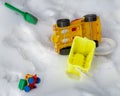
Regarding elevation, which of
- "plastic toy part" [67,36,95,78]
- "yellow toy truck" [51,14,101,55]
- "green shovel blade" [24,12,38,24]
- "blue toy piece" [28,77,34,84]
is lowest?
"blue toy piece" [28,77,34,84]

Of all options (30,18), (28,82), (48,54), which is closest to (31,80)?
(28,82)

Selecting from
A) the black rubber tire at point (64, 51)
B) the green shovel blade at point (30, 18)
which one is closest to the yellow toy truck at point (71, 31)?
the black rubber tire at point (64, 51)

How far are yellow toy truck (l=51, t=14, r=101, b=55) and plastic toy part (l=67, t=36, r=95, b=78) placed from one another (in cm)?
5

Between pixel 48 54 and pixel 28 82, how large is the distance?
0.57 feet

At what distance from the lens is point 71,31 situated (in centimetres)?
130

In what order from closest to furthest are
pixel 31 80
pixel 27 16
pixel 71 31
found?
pixel 31 80, pixel 71 31, pixel 27 16

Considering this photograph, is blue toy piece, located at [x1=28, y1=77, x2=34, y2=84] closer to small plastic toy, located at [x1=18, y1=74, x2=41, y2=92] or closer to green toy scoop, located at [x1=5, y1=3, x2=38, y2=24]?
small plastic toy, located at [x1=18, y1=74, x2=41, y2=92]

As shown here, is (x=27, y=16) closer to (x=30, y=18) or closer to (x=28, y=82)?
(x=30, y=18)

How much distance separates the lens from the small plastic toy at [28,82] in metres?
1.16

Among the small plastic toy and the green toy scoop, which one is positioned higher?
the green toy scoop

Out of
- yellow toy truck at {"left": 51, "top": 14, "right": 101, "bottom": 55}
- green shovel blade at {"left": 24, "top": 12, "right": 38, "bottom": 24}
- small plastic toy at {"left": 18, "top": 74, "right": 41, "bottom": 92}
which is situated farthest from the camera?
green shovel blade at {"left": 24, "top": 12, "right": 38, "bottom": 24}

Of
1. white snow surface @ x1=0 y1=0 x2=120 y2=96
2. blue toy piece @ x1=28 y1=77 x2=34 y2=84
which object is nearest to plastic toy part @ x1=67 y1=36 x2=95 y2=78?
white snow surface @ x1=0 y1=0 x2=120 y2=96

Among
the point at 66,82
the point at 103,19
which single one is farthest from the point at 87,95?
the point at 103,19

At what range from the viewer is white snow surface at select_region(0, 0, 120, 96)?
117cm
